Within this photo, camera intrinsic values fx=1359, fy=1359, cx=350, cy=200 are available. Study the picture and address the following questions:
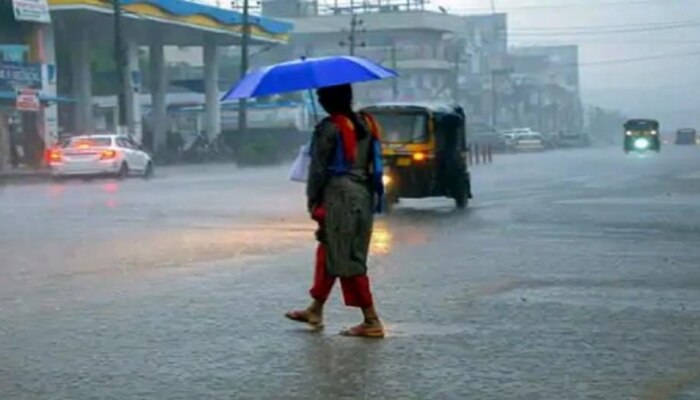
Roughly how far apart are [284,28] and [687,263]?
6202cm

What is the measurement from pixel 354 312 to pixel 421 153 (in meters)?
13.2

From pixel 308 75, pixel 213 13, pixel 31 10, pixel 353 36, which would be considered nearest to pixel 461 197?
pixel 308 75

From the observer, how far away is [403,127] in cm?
2341

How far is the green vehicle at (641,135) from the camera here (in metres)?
78.4

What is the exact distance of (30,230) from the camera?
1836 centimetres

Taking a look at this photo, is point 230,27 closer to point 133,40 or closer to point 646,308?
point 133,40

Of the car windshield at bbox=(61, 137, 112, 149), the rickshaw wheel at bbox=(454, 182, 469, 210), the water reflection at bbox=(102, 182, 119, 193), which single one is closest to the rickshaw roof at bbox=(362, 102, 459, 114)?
the rickshaw wheel at bbox=(454, 182, 469, 210)

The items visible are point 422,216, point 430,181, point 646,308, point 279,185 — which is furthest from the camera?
point 279,185

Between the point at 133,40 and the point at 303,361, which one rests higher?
the point at 133,40

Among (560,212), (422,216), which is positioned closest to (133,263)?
(422,216)

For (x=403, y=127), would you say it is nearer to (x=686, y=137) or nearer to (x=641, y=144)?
(x=641, y=144)

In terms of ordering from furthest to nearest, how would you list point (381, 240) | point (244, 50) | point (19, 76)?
point (244, 50) → point (19, 76) → point (381, 240)

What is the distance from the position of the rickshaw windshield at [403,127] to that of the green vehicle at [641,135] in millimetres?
56396

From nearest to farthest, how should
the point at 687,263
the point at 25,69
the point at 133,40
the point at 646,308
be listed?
1. the point at 646,308
2. the point at 687,263
3. the point at 25,69
4. the point at 133,40
